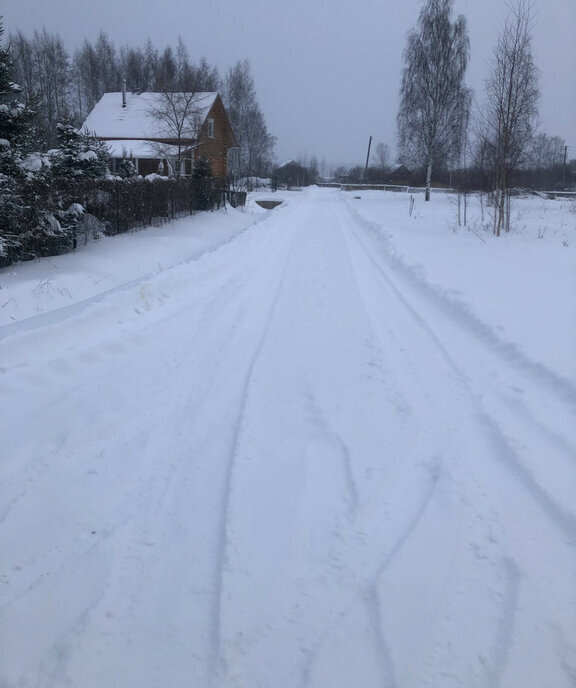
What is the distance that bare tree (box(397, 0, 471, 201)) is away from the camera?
36.4 meters

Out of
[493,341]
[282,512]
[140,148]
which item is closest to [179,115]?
[140,148]

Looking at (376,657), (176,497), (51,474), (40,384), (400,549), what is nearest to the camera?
(376,657)

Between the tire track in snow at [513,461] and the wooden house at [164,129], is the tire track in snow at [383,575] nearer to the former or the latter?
the tire track in snow at [513,461]

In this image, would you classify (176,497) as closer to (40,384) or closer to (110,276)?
(40,384)

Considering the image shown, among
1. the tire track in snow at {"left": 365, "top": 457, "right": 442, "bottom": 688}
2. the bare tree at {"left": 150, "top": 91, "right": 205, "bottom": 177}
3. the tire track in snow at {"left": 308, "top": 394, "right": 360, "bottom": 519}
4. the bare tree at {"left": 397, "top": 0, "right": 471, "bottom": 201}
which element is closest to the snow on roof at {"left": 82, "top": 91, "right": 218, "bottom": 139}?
the bare tree at {"left": 150, "top": 91, "right": 205, "bottom": 177}

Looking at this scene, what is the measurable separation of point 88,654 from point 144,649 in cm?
24

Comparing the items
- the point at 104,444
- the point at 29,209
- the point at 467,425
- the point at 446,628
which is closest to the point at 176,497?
the point at 104,444

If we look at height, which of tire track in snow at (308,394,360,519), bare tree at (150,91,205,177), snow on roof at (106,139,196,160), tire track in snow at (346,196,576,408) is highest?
bare tree at (150,91,205,177)

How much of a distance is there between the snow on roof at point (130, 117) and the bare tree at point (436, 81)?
14.6m

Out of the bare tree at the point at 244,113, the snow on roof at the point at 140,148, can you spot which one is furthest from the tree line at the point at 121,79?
the snow on roof at the point at 140,148

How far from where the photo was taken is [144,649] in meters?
2.26

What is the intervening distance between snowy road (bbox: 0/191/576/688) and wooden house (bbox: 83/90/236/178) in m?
27.3

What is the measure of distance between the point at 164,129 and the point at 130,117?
7595 millimetres

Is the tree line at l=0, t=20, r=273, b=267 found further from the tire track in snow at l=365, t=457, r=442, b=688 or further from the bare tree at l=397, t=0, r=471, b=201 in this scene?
the bare tree at l=397, t=0, r=471, b=201
